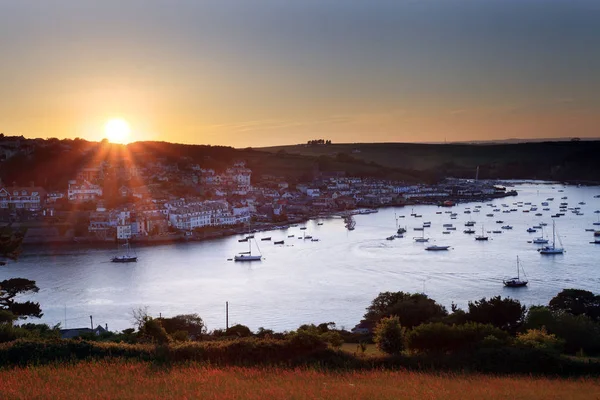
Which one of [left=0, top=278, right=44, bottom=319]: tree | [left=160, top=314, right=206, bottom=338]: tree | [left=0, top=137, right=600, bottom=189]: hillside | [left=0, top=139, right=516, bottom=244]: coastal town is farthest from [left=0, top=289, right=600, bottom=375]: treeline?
[left=0, top=137, right=600, bottom=189]: hillside

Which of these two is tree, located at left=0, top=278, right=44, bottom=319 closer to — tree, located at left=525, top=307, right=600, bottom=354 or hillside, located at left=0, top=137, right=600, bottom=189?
tree, located at left=525, top=307, right=600, bottom=354

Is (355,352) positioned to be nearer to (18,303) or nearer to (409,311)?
(409,311)

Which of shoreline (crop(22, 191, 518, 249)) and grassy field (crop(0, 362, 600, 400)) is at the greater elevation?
grassy field (crop(0, 362, 600, 400))

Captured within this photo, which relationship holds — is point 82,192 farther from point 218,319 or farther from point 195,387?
point 195,387

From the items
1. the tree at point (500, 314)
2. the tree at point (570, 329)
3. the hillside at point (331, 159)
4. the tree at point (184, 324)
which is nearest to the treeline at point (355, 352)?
the tree at point (570, 329)

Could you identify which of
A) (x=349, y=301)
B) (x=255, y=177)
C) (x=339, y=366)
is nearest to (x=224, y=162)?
(x=255, y=177)
